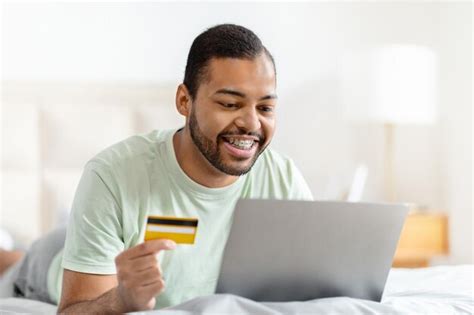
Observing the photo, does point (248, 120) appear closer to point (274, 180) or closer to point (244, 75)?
point (244, 75)

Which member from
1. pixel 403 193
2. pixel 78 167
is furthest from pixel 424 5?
pixel 78 167

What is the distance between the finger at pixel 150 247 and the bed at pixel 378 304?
9 cm

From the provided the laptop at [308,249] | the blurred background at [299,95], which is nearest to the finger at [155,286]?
the laptop at [308,249]

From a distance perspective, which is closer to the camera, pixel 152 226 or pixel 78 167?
pixel 152 226

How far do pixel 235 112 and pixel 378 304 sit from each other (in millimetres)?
427

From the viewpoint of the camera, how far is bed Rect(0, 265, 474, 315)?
3.53 ft

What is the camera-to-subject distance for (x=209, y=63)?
1.38m

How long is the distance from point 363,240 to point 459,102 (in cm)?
210

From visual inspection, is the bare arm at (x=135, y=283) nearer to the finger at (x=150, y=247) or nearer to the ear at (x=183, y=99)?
the finger at (x=150, y=247)

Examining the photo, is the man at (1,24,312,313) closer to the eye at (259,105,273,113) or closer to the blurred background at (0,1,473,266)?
A: the eye at (259,105,273,113)

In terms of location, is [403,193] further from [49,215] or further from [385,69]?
[49,215]

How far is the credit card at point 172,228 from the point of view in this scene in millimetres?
1016

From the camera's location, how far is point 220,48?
4.52 ft

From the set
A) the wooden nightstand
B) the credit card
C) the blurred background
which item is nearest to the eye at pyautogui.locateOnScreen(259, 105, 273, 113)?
the credit card
